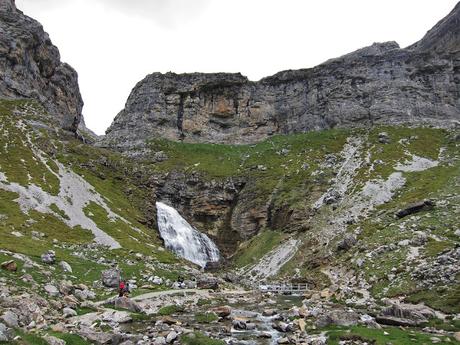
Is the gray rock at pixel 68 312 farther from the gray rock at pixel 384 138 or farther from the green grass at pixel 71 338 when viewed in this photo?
the gray rock at pixel 384 138

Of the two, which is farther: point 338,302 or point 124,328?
point 338,302

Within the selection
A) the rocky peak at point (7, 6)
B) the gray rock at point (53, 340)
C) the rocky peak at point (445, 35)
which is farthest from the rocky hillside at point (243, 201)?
the rocky peak at point (7, 6)

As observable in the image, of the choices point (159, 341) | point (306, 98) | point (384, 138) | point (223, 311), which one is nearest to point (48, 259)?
point (223, 311)

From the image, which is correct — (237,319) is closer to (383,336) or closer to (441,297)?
(383,336)

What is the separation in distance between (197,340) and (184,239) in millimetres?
65126

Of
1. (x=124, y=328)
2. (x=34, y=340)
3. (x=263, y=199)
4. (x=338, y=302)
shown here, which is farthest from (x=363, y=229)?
(x=34, y=340)

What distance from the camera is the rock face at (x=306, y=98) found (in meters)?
133

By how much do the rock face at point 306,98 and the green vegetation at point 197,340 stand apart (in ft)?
360

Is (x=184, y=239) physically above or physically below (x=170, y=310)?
above

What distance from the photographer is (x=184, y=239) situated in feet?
293

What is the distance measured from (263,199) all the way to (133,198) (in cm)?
2999

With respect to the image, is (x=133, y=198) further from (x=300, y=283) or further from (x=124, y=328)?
(x=124, y=328)

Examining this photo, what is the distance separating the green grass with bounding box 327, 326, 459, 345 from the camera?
23.7 meters

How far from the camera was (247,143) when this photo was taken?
14688 centimetres
